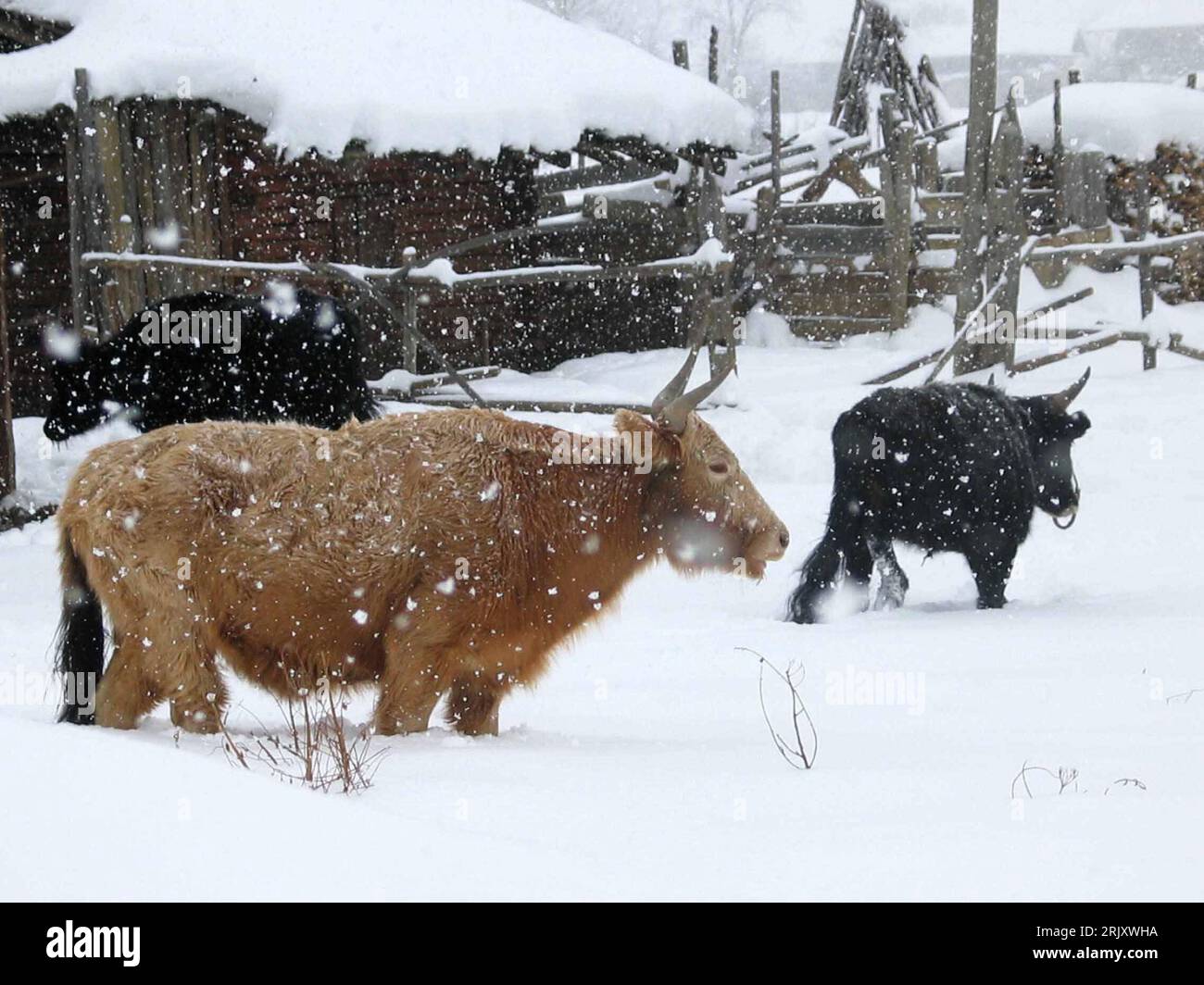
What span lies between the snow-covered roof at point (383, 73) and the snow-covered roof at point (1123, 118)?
5.14 m

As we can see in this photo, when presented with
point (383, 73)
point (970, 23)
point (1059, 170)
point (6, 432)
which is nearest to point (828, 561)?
point (6, 432)

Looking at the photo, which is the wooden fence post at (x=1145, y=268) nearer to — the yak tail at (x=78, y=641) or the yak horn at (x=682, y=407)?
the yak horn at (x=682, y=407)

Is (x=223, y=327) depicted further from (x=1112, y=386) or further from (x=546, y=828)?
(x=1112, y=386)

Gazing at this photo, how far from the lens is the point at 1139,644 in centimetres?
679

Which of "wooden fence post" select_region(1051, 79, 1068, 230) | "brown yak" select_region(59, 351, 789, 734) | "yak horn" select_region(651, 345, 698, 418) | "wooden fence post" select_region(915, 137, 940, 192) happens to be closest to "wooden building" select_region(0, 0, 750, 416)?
"wooden fence post" select_region(915, 137, 940, 192)

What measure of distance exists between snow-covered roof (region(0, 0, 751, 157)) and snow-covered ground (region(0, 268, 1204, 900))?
14.9ft

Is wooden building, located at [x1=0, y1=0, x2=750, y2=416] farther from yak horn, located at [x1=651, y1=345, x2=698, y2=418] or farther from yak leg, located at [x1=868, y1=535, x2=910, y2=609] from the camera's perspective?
yak horn, located at [x1=651, y1=345, x2=698, y2=418]

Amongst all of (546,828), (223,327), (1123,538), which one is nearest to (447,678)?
(546,828)

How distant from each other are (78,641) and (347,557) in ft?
3.04

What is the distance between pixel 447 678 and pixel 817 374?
1139 centimetres

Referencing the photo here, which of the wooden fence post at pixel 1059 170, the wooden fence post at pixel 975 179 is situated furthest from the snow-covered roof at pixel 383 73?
the wooden fence post at pixel 1059 170

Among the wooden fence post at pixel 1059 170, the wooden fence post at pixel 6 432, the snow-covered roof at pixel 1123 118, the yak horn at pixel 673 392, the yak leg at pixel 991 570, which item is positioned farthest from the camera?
the snow-covered roof at pixel 1123 118

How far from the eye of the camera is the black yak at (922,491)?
784cm

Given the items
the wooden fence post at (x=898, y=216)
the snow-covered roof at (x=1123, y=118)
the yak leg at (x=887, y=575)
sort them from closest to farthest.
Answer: the yak leg at (x=887, y=575) < the wooden fence post at (x=898, y=216) < the snow-covered roof at (x=1123, y=118)
